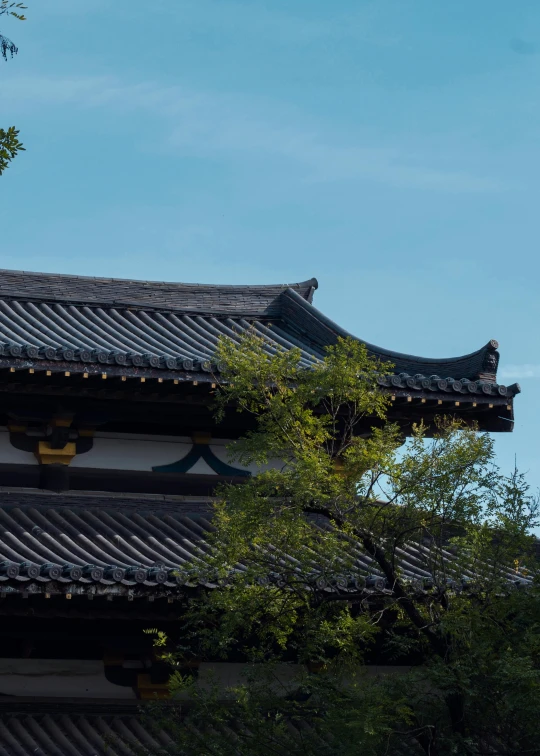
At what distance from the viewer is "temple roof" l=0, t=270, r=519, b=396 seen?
12.7 metres

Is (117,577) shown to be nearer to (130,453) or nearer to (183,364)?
(183,364)

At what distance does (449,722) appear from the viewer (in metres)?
7.89

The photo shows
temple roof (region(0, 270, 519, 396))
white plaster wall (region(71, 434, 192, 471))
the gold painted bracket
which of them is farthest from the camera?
temple roof (region(0, 270, 519, 396))

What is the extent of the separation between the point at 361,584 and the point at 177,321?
735 cm

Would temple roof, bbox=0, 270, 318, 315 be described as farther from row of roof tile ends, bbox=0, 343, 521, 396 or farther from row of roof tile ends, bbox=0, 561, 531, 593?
Answer: row of roof tile ends, bbox=0, 561, 531, 593

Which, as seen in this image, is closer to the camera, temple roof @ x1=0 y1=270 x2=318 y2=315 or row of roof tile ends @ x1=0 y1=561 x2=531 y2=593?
row of roof tile ends @ x1=0 y1=561 x2=531 y2=593

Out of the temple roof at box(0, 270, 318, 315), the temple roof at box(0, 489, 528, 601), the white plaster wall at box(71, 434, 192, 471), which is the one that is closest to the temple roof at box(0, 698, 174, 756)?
the temple roof at box(0, 489, 528, 601)

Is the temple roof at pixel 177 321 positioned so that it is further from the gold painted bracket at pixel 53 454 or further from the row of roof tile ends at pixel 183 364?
the gold painted bracket at pixel 53 454

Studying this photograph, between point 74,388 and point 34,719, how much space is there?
3.06 meters

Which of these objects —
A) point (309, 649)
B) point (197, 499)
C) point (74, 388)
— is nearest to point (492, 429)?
point (197, 499)

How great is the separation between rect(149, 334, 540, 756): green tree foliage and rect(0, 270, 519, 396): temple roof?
3.57 m

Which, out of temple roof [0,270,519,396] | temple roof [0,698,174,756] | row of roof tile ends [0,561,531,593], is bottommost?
temple roof [0,698,174,756]

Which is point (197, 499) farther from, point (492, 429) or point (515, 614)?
point (515, 614)

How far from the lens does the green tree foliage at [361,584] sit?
7688 mm
